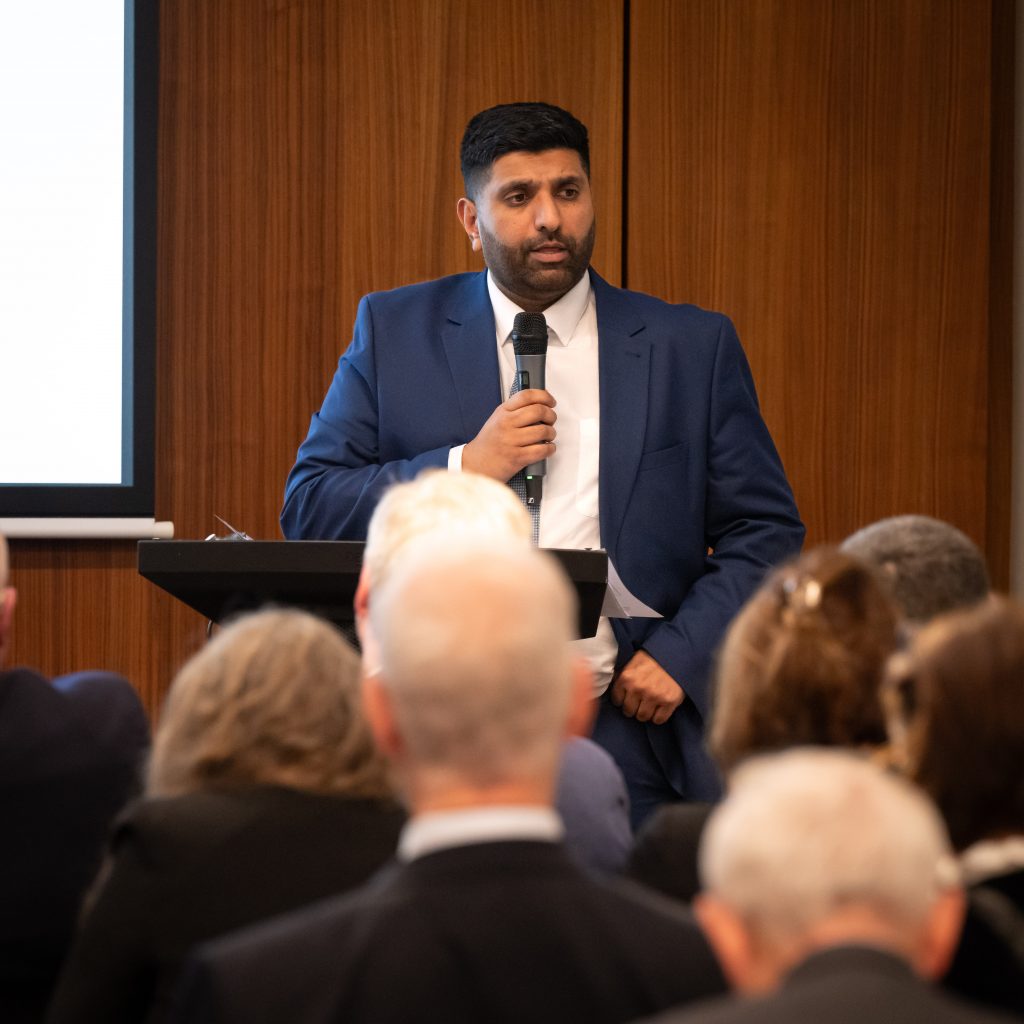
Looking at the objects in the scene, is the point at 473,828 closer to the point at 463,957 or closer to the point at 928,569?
the point at 463,957

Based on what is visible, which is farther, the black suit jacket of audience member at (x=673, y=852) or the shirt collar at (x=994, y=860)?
the black suit jacket of audience member at (x=673, y=852)

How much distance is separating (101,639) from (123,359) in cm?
75

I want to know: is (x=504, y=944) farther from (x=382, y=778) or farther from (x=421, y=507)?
(x=421, y=507)

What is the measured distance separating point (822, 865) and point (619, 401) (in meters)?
2.23

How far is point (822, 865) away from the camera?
925 mm

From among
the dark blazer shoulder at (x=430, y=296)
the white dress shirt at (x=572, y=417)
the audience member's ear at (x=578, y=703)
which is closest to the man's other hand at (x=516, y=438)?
the white dress shirt at (x=572, y=417)

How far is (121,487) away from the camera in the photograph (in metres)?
4.06

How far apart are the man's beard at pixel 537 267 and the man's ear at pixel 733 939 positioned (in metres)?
2.24

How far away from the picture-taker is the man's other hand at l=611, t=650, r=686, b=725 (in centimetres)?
288

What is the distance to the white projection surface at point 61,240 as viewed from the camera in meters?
4.02

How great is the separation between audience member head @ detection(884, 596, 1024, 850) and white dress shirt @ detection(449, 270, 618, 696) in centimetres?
173

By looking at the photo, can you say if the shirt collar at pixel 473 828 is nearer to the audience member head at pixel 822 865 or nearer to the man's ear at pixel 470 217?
the audience member head at pixel 822 865

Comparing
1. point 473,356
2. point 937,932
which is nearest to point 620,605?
point 473,356

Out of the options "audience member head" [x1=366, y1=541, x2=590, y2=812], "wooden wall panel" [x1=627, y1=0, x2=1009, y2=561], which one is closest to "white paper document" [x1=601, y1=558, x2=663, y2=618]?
"audience member head" [x1=366, y1=541, x2=590, y2=812]
